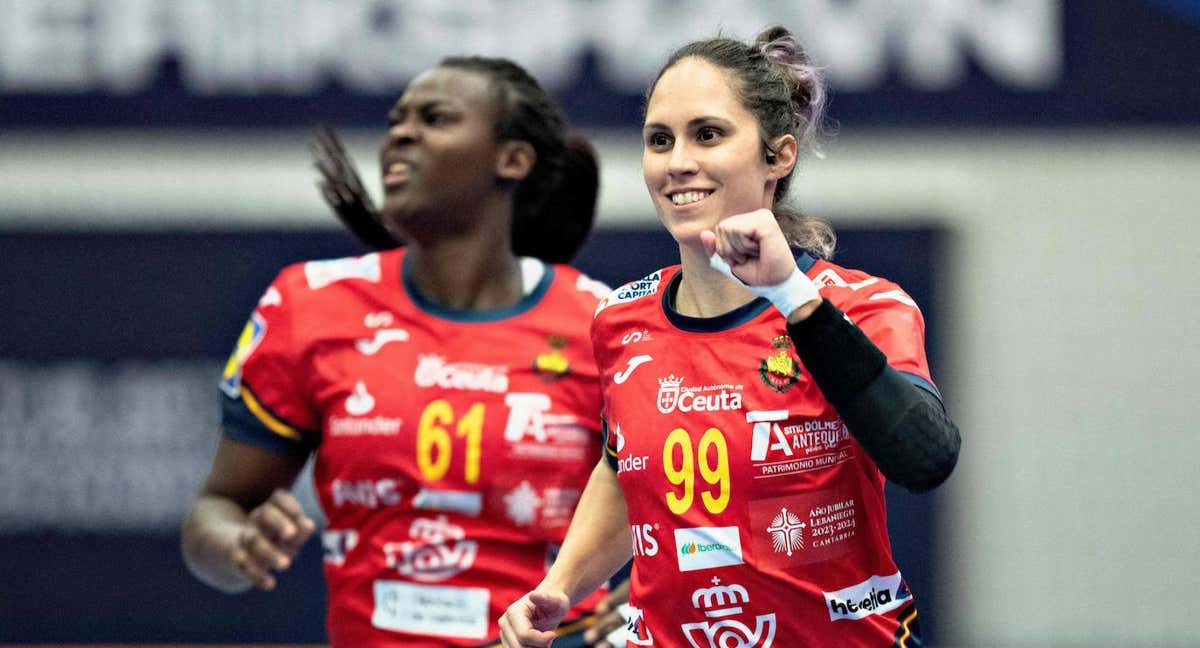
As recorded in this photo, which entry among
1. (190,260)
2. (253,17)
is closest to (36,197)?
(190,260)

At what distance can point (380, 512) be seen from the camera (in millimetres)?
3447

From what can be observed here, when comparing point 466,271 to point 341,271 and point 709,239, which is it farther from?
point 709,239

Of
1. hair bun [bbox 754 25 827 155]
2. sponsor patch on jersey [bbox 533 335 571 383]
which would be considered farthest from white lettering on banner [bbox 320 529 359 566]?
hair bun [bbox 754 25 827 155]

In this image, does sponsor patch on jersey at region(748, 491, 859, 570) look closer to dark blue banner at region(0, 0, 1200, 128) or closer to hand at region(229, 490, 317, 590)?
hand at region(229, 490, 317, 590)

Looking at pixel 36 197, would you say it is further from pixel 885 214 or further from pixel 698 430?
pixel 698 430

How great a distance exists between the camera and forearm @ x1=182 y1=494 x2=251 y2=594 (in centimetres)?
343

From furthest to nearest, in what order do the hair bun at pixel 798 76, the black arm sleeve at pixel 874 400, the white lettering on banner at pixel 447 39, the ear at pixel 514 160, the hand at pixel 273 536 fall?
1. the white lettering on banner at pixel 447 39
2. the ear at pixel 514 160
3. the hand at pixel 273 536
4. the hair bun at pixel 798 76
5. the black arm sleeve at pixel 874 400

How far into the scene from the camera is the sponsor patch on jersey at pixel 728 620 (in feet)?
8.29

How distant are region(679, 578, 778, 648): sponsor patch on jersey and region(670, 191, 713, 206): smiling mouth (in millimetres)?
579

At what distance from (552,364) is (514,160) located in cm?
56

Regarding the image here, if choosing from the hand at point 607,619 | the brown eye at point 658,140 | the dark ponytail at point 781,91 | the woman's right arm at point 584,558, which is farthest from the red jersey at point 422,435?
the brown eye at point 658,140

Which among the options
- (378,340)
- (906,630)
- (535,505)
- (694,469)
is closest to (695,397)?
(694,469)

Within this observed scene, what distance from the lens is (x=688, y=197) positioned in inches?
100

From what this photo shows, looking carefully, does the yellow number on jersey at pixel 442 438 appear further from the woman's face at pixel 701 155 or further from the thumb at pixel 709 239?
the thumb at pixel 709 239
